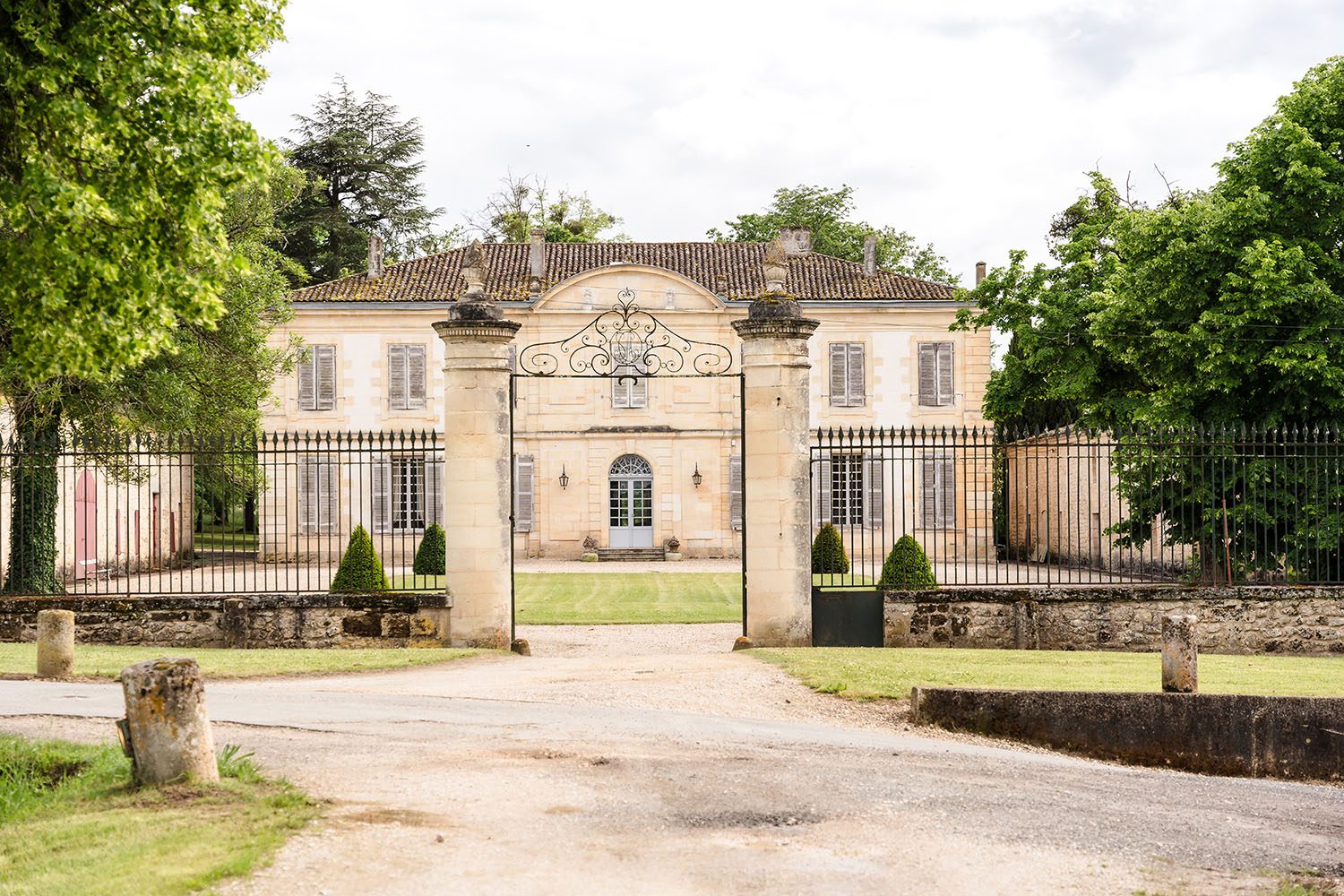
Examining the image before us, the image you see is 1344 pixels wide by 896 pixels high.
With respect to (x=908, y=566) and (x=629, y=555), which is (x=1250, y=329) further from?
(x=629, y=555)

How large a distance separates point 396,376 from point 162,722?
27289 mm

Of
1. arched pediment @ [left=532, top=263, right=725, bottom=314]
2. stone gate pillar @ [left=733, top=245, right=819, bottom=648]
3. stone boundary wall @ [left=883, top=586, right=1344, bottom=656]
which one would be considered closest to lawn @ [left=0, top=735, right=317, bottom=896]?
stone gate pillar @ [left=733, top=245, right=819, bottom=648]

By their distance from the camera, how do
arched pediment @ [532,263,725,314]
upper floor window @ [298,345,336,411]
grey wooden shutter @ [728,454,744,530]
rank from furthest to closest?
upper floor window @ [298,345,336,411], grey wooden shutter @ [728,454,744,530], arched pediment @ [532,263,725,314]

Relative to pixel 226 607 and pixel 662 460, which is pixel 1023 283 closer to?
pixel 662 460

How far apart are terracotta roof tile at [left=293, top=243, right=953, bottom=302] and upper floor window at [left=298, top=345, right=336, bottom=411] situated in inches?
54.0

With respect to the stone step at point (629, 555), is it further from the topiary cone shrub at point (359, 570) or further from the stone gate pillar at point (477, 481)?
the stone gate pillar at point (477, 481)

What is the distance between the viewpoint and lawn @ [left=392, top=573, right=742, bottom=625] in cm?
1744

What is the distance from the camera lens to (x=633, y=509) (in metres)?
32.3

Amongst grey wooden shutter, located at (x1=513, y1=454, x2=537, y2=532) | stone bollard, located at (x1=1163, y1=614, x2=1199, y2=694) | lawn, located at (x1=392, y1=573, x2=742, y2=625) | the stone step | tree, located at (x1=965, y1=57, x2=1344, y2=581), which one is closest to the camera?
stone bollard, located at (x1=1163, y1=614, x2=1199, y2=694)

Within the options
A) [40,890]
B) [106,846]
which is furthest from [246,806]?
[40,890]

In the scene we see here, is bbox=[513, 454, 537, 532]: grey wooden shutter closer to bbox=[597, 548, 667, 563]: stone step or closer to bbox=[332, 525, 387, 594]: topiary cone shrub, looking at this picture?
bbox=[597, 548, 667, 563]: stone step

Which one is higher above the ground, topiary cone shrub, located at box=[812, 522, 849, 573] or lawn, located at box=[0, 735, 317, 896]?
topiary cone shrub, located at box=[812, 522, 849, 573]

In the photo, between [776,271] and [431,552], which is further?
[431,552]

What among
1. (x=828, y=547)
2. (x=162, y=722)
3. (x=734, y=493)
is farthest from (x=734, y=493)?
(x=162, y=722)
